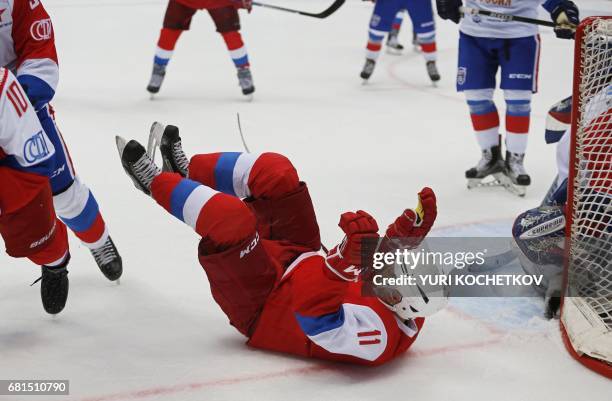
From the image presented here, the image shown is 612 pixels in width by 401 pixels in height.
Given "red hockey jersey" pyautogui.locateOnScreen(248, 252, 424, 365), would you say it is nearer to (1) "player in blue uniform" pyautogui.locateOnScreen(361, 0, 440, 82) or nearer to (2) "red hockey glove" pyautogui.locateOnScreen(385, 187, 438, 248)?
(2) "red hockey glove" pyautogui.locateOnScreen(385, 187, 438, 248)

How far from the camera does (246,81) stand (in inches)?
190

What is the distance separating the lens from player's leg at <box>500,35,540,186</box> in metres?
3.23

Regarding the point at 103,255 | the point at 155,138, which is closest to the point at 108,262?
the point at 103,255

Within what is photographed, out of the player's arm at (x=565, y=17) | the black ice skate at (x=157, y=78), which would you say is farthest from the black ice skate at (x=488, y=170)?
the black ice skate at (x=157, y=78)

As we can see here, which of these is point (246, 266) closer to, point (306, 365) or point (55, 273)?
point (306, 365)

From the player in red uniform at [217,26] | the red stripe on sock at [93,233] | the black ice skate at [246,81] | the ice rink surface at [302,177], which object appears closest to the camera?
the ice rink surface at [302,177]

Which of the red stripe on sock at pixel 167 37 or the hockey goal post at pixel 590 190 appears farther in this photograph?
the red stripe on sock at pixel 167 37

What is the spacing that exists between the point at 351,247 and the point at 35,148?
0.73 m

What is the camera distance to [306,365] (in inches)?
72.3

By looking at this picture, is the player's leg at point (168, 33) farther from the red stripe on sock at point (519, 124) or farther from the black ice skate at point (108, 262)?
the black ice skate at point (108, 262)

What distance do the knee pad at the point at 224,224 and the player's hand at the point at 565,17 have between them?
1491 mm

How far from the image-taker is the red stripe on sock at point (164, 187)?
186 centimetres

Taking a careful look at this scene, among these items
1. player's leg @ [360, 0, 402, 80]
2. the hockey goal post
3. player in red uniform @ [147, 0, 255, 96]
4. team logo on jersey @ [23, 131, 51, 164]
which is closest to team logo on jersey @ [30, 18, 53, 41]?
team logo on jersey @ [23, 131, 51, 164]

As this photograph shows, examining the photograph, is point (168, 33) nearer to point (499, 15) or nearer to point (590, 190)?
point (499, 15)
